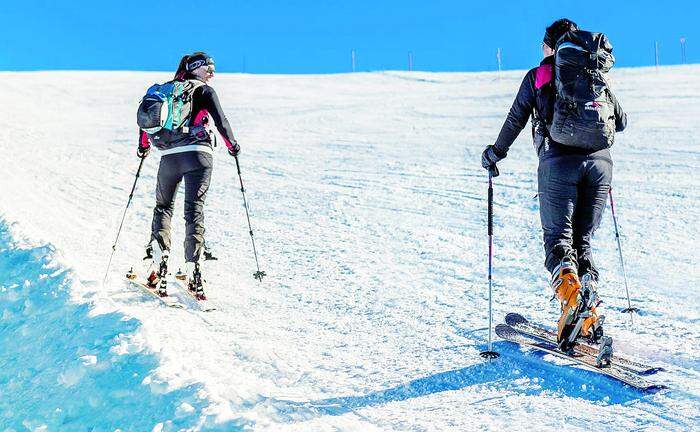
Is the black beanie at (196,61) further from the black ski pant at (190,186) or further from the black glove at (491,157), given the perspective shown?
the black glove at (491,157)

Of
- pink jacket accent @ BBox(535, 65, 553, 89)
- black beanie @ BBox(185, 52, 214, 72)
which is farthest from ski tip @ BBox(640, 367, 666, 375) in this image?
black beanie @ BBox(185, 52, 214, 72)

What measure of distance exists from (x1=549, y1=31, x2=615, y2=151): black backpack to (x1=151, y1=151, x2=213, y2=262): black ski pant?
326 centimetres

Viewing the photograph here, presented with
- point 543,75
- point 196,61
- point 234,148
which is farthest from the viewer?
point 234,148

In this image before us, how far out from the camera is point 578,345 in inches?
190

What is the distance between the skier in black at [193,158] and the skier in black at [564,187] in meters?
2.80

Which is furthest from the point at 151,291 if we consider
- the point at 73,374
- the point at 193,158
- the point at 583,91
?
the point at 583,91

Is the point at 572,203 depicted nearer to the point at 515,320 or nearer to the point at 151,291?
the point at 515,320

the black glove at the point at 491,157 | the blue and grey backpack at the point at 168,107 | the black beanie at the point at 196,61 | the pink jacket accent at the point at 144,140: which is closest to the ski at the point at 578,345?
the black glove at the point at 491,157

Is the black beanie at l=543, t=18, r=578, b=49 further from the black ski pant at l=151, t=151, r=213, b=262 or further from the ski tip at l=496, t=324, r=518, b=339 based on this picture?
the black ski pant at l=151, t=151, r=213, b=262

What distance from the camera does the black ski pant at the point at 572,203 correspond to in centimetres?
461

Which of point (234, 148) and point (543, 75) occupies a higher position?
point (543, 75)

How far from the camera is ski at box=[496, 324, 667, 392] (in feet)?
13.9

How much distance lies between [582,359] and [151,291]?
155 inches

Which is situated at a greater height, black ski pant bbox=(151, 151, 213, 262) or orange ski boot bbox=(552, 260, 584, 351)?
black ski pant bbox=(151, 151, 213, 262)
